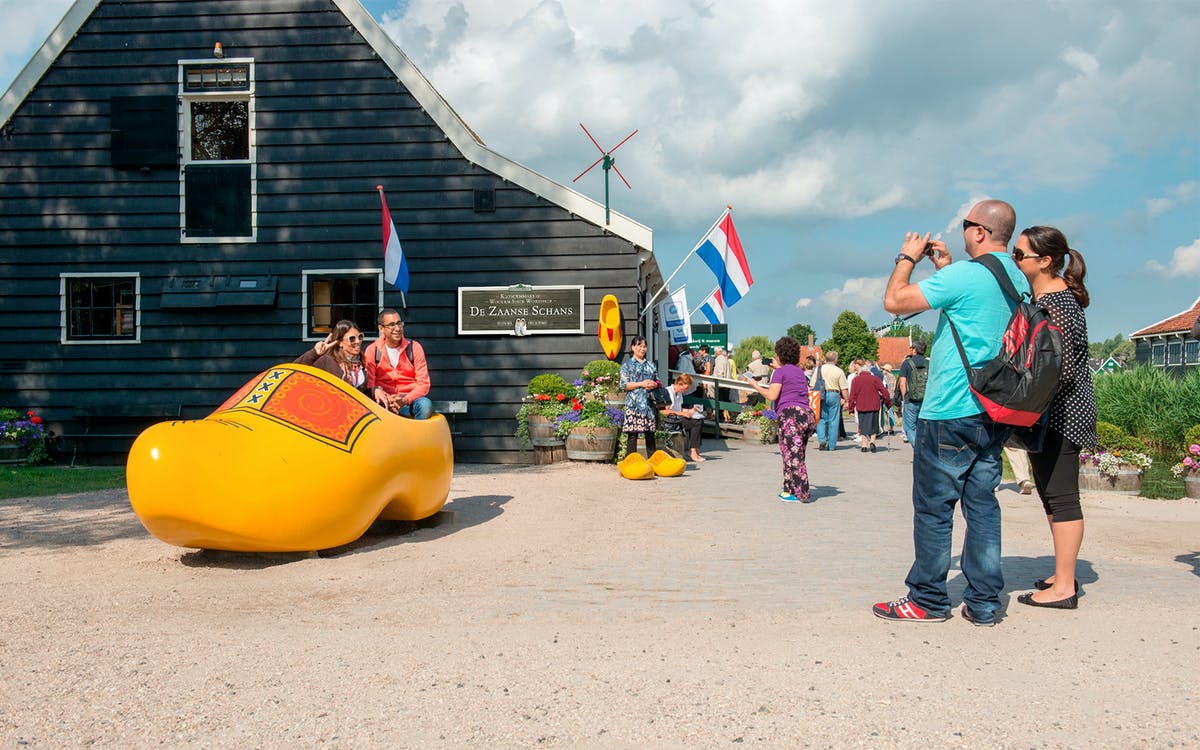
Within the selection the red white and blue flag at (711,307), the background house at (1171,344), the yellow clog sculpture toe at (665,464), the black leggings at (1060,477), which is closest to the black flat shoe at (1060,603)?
the black leggings at (1060,477)

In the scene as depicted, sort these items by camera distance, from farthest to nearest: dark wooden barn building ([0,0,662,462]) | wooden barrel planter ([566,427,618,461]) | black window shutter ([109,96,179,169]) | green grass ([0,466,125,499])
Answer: black window shutter ([109,96,179,169]), dark wooden barn building ([0,0,662,462]), wooden barrel planter ([566,427,618,461]), green grass ([0,466,125,499])

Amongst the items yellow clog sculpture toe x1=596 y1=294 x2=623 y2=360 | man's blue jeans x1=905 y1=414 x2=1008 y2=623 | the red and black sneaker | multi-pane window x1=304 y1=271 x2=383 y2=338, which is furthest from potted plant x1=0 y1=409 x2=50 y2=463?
man's blue jeans x1=905 y1=414 x2=1008 y2=623

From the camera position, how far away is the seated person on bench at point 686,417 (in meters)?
14.4

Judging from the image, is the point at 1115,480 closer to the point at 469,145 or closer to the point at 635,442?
the point at 635,442

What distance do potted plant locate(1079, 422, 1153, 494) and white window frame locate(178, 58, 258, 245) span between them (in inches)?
454

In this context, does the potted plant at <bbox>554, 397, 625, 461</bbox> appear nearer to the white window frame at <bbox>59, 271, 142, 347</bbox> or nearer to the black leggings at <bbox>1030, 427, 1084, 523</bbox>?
the white window frame at <bbox>59, 271, 142, 347</bbox>

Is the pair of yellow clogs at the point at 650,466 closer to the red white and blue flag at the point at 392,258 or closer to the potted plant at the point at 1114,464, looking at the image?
the red white and blue flag at the point at 392,258

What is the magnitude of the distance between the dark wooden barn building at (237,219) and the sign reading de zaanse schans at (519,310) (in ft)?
0.24

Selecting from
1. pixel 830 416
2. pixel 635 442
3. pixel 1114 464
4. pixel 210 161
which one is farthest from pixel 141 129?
pixel 1114 464

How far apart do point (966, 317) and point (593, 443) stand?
27.1 ft

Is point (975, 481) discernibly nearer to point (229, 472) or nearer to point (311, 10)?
point (229, 472)

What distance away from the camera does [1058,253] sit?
16.6 ft

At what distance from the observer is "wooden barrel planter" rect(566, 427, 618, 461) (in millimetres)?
12523

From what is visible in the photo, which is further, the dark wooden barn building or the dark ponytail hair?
the dark wooden barn building
